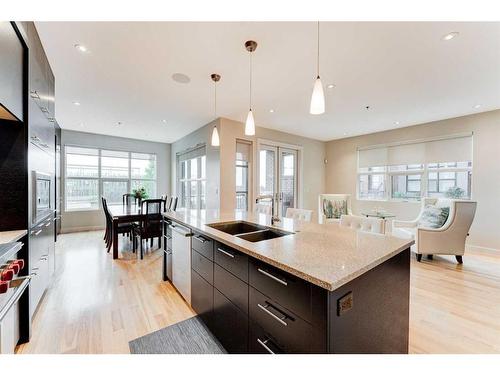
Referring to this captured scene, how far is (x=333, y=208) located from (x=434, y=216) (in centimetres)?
180

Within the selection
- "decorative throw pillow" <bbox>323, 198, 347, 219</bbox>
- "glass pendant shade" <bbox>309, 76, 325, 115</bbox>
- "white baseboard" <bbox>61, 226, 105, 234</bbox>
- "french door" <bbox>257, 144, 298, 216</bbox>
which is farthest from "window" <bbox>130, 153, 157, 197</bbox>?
"glass pendant shade" <bbox>309, 76, 325, 115</bbox>

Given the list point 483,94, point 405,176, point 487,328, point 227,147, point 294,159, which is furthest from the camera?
point 294,159

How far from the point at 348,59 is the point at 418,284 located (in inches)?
114

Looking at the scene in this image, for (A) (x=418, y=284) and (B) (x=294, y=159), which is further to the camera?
(B) (x=294, y=159)

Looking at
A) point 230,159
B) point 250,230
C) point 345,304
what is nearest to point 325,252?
point 345,304

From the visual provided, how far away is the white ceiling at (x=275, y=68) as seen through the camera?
1970 mm

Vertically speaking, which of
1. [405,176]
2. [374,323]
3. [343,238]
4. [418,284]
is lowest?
[418,284]

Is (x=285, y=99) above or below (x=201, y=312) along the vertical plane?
above

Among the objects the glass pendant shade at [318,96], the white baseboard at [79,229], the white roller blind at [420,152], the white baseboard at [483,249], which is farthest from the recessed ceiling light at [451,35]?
the white baseboard at [79,229]

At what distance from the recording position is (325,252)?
4.17ft

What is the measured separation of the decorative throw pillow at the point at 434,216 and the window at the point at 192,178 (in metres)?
4.49

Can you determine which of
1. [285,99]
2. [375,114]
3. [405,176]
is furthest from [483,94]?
[285,99]
